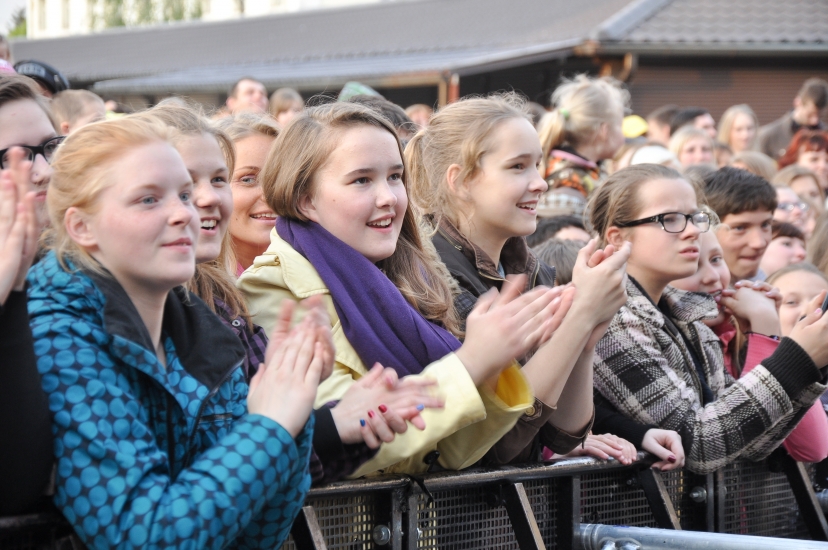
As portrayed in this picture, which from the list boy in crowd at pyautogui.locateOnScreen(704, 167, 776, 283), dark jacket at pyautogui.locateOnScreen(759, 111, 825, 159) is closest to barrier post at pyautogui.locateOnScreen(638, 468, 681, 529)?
boy in crowd at pyautogui.locateOnScreen(704, 167, 776, 283)

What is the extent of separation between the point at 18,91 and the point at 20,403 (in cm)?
138

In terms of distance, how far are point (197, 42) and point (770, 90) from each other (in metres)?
16.6

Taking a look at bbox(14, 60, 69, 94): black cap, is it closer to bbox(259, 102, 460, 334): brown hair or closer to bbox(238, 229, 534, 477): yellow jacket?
bbox(259, 102, 460, 334): brown hair

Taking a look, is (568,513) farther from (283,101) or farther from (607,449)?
(283,101)

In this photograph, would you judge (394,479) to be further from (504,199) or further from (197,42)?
(197,42)

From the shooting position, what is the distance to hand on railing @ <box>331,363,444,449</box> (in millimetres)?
2230

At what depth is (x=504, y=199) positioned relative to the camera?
3.49m

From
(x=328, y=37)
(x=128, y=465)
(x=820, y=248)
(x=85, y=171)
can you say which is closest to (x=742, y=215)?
(x=820, y=248)

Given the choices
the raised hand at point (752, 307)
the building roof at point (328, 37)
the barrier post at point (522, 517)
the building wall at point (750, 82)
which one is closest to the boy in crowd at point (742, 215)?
the raised hand at point (752, 307)

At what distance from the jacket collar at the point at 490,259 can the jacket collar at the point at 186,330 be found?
1311mm

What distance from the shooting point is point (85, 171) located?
Answer: 2.06m

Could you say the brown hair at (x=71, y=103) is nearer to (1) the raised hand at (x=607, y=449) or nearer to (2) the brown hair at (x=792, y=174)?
(1) the raised hand at (x=607, y=449)

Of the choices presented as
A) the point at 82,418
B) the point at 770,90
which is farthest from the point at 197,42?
the point at 82,418

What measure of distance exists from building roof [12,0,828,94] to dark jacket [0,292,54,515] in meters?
12.7
